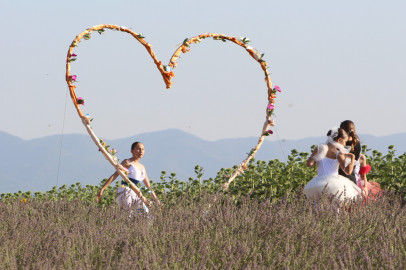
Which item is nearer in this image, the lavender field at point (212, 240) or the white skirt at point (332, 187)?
the lavender field at point (212, 240)

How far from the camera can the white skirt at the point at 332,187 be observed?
209 inches

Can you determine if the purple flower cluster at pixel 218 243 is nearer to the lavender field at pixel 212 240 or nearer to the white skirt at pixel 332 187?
the lavender field at pixel 212 240

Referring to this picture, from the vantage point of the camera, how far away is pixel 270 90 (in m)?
7.30

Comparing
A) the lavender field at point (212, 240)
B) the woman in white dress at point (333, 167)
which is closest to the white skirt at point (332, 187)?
the woman in white dress at point (333, 167)

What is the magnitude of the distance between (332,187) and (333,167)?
36 centimetres

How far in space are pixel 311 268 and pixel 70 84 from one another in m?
4.26

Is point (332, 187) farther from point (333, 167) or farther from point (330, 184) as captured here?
point (333, 167)

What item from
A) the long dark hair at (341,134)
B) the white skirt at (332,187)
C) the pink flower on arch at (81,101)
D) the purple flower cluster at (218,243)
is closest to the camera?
the purple flower cluster at (218,243)

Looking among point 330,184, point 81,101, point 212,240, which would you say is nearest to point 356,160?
point 330,184

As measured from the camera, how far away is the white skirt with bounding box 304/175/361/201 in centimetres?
531

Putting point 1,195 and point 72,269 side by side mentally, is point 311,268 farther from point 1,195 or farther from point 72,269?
point 1,195

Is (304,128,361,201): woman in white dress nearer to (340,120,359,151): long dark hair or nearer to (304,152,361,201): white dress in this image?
(304,152,361,201): white dress

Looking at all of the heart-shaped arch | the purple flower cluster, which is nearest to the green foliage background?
the heart-shaped arch

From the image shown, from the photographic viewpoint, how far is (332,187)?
5.31 meters
